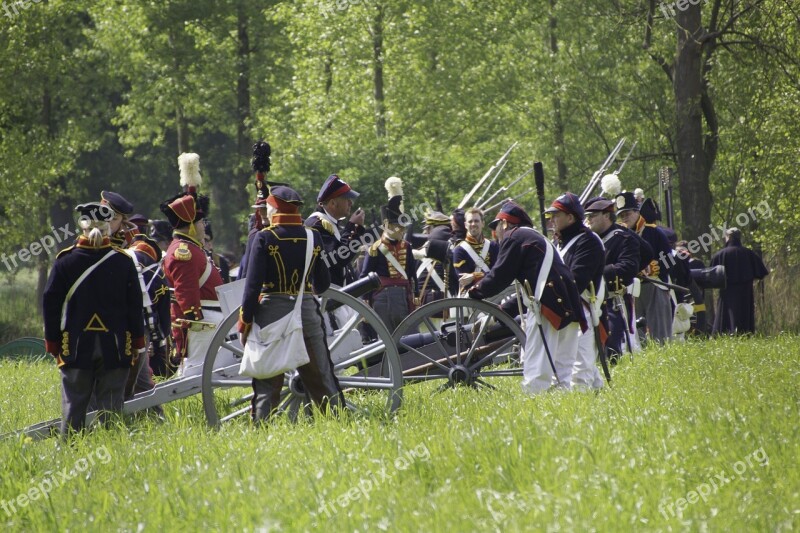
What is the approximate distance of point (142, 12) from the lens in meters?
27.4

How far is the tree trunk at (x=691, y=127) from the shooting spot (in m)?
17.4

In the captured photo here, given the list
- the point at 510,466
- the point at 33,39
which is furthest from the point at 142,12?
the point at 510,466

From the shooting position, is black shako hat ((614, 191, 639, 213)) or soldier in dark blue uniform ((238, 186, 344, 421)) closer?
soldier in dark blue uniform ((238, 186, 344, 421))

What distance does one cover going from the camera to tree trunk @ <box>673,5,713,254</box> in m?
17.4

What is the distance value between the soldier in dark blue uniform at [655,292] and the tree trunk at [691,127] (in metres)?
4.35

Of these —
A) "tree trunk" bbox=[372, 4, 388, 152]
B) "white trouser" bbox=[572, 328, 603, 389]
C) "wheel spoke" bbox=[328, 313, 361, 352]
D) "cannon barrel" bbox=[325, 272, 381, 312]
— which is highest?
A: "tree trunk" bbox=[372, 4, 388, 152]

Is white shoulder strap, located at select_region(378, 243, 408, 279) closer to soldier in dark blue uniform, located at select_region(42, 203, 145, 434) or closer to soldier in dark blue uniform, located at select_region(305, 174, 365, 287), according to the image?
soldier in dark blue uniform, located at select_region(305, 174, 365, 287)

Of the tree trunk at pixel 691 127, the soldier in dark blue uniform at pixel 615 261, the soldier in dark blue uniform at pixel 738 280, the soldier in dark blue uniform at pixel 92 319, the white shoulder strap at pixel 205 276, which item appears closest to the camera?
the soldier in dark blue uniform at pixel 92 319

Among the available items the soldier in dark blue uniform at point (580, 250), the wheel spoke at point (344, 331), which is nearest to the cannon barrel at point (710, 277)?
the soldier in dark blue uniform at point (580, 250)

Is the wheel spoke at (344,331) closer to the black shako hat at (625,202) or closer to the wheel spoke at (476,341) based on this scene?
the wheel spoke at (476,341)

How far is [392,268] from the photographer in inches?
513

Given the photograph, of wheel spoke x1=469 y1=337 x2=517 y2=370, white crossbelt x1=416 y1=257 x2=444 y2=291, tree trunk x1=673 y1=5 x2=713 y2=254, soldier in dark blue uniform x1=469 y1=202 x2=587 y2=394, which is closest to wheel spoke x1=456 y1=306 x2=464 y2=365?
wheel spoke x1=469 y1=337 x2=517 y2=370

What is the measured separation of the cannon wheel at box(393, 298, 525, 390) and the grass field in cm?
111

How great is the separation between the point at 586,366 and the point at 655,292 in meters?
4.61
